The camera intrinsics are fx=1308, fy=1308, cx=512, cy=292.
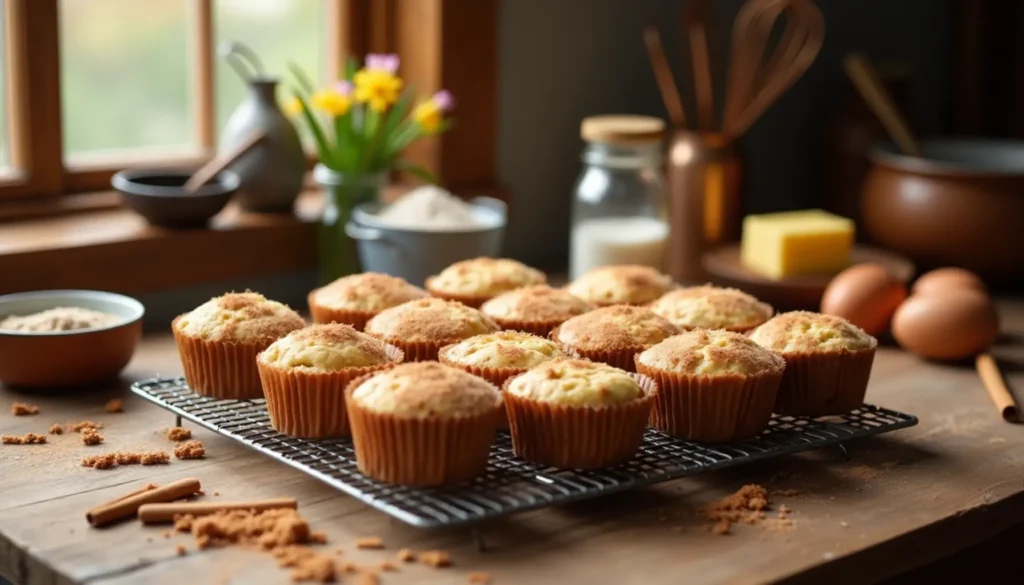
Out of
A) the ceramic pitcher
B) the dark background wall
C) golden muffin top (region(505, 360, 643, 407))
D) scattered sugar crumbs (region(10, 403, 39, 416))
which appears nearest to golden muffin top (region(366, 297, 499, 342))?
golden muffin top (region(505, 360, 643, 407))

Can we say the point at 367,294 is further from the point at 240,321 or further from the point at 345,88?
the point at 345,88

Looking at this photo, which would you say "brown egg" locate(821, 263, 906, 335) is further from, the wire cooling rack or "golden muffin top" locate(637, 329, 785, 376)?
"golden muffin top" locate(637, 329, 785, 376)

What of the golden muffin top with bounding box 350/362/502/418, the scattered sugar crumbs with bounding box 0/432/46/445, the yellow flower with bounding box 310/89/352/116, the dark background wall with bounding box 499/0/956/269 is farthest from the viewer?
the dark background wall with bounding box 499/0/956/269

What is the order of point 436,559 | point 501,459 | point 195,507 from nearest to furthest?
point 436,559, point 195,507, point 501,459

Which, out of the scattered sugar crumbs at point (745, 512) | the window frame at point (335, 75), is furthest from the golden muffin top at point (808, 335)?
the window frame at point (335, 75)

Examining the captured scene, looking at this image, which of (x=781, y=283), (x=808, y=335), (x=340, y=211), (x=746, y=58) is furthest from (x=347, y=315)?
(x=746, y=58)
